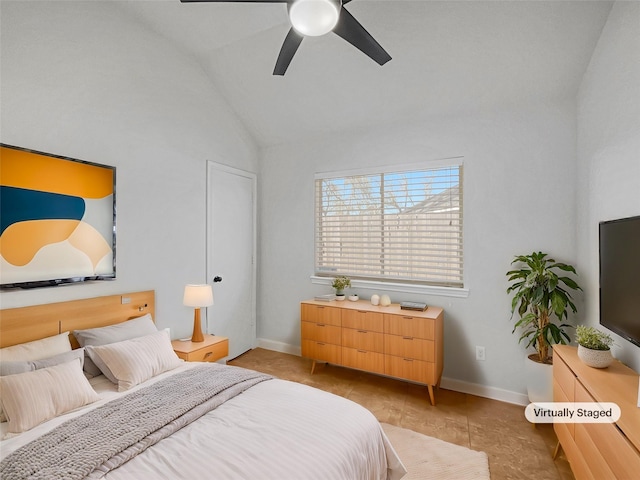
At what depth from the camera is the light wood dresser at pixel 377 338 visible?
111 inches

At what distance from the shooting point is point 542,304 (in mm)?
2502

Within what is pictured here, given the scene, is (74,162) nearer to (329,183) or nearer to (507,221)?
(329,183)

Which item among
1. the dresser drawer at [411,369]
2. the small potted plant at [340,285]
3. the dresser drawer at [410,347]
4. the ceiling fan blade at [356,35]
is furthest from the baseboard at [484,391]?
Result: the ceiling fan blade at [356,35]

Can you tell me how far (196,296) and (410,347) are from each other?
1.99m

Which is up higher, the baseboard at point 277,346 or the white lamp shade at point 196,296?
the white lamp shade at point 196,296

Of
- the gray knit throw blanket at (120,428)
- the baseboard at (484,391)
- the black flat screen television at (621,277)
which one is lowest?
the baseboard at (484,391)

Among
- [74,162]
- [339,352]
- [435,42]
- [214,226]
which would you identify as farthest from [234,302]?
[435,42]

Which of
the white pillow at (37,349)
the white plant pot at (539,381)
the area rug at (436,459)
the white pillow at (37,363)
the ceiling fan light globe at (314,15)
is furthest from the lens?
the white plant pot at (539,381)

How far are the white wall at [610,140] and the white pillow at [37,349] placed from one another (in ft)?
11.1

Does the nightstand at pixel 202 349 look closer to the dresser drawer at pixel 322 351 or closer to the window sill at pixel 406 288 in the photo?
the dresser drawer at pixel 322 351

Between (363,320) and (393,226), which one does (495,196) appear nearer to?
(393,226)

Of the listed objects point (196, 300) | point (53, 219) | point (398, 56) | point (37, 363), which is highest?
point (398, 56)

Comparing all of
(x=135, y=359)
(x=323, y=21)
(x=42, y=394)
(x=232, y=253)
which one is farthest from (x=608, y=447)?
(x=232, y=253)

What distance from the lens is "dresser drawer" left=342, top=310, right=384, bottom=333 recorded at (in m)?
3.02
